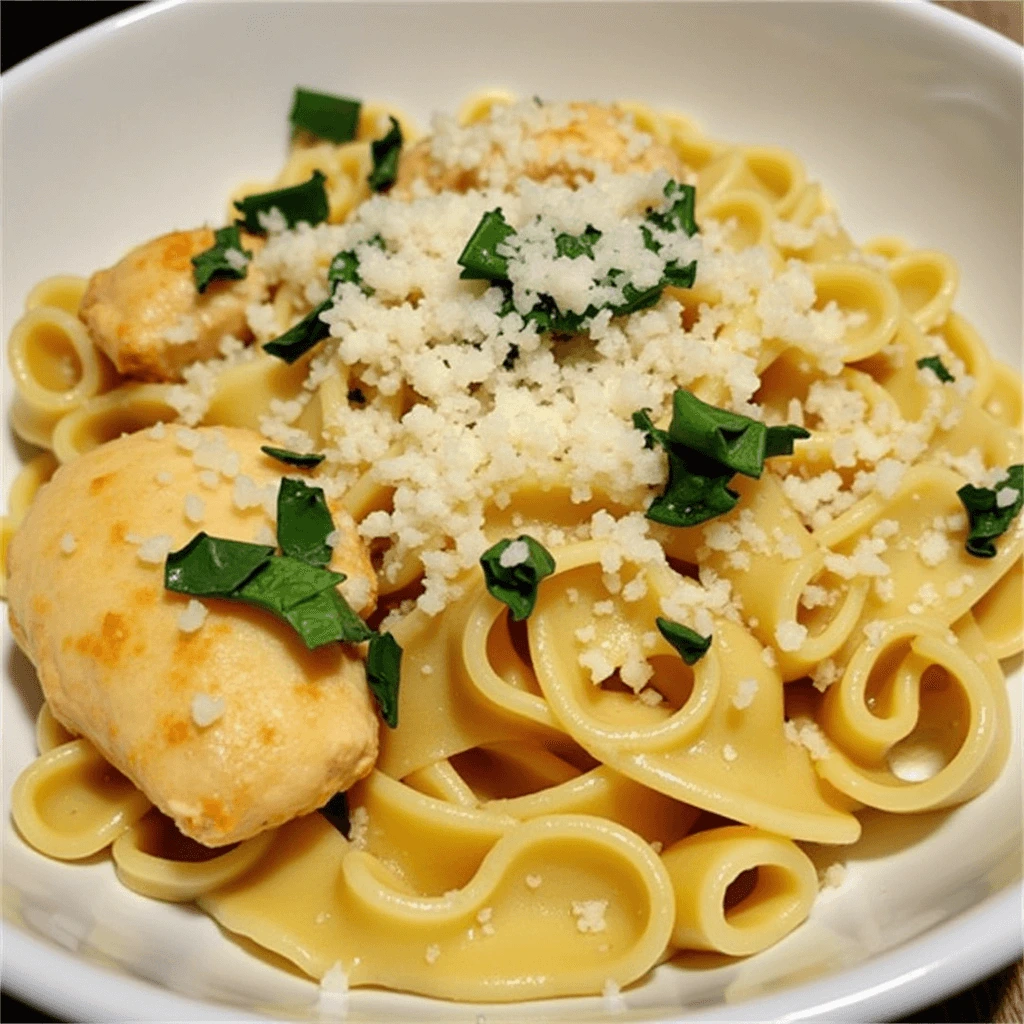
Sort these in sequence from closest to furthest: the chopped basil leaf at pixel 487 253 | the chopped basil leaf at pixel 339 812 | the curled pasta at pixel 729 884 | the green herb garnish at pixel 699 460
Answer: the curled pasta at pixel 729 884 < the green herb garnish at pixel 699 460 < the chopped basil leaf at pixel 339 812 < the chopped basil leaf at pixel 487 253

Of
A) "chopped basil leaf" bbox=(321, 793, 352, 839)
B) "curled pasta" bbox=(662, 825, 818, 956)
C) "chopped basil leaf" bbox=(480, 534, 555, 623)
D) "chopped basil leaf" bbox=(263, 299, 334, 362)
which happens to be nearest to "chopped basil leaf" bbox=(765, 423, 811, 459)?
"chopped basil leaf" bbox=(480, 534, 555, 623)

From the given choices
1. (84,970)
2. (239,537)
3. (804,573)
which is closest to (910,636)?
(804,573)

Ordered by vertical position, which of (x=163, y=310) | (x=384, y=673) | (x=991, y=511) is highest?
(x=991, y=511)

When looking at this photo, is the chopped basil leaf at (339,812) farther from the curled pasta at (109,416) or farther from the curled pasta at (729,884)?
the curled pasta at (109,416)

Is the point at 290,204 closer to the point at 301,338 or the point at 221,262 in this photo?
the point at 221,262

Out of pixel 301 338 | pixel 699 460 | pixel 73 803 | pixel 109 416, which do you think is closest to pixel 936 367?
pixel 699 460

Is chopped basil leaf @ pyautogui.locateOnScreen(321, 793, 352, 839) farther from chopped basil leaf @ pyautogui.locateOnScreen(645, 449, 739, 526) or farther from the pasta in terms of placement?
chopped basil leaf @ pyautogui.locateOnScreen(645, 449, 739, 526)

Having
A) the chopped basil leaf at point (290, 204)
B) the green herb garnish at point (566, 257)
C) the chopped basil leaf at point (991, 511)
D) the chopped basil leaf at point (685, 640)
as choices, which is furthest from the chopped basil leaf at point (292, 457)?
the chopped basil leaf at point (991, 511)
